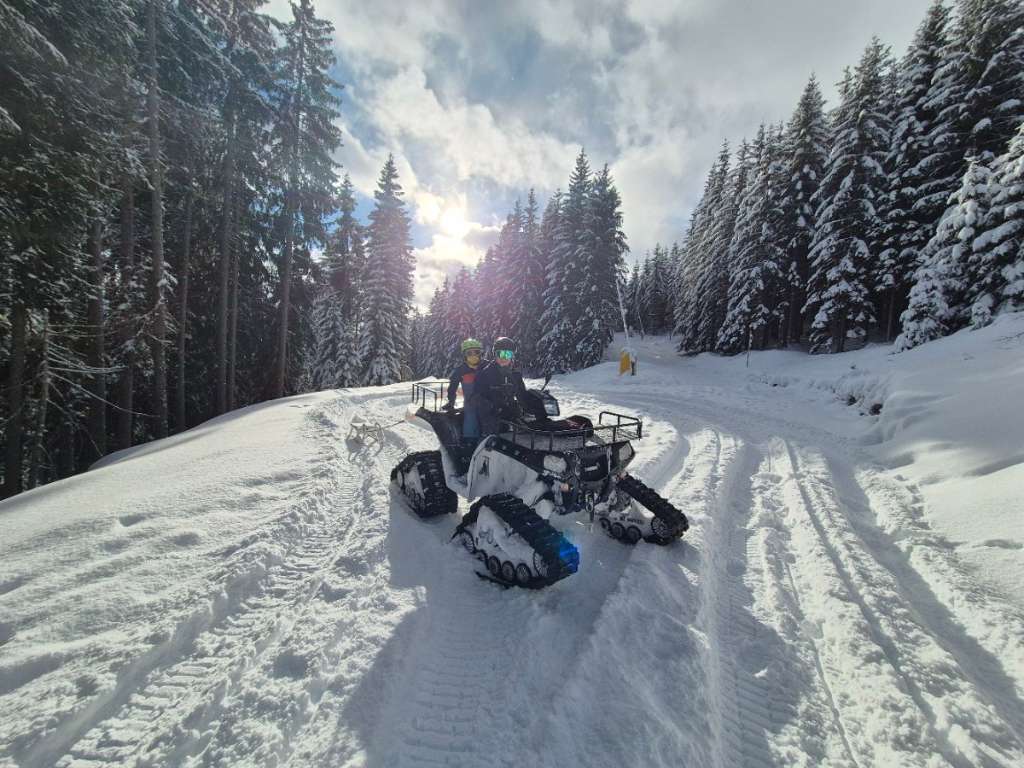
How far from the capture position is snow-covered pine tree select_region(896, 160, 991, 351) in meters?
14.8

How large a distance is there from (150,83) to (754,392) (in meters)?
21.6

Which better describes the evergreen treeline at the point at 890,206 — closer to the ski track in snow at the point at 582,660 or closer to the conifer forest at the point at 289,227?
the conifer forest at the point at 289,227

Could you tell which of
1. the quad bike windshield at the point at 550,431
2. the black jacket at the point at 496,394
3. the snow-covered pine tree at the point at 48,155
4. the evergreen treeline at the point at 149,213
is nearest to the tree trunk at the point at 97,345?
the evergreen treeline at the point at 149,213

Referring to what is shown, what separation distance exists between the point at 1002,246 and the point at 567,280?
20575 millimetres

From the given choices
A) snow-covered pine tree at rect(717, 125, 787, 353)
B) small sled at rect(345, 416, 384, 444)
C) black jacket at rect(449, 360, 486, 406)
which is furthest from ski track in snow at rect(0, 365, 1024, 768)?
snow-covered pine tree at rect(717, 125, 787, 353)

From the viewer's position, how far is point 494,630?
3568 millimetres

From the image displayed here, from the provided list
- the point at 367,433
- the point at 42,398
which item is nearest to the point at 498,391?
the point at 367,433

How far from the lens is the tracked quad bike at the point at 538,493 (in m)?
4.07

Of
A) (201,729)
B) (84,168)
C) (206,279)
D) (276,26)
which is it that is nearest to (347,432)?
(84,168)

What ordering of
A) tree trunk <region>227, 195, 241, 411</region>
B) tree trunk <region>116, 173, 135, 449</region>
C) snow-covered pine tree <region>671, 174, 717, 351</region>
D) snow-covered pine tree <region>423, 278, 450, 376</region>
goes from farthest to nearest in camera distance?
snow-covered pine tree <region>423, 278, 450, 376</region>
snow-covered pine tree <region>671, 174, 717, 351</region>
tree trunk <region>227, 195, 241, 411</region>
tree trunk <region>116, 173, 135, 449</region>

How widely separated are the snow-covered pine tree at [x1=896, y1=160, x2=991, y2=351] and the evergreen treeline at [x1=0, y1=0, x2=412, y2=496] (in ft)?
80.2

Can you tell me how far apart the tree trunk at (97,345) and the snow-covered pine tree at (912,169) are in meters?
29.4

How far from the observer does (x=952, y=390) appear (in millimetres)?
9758

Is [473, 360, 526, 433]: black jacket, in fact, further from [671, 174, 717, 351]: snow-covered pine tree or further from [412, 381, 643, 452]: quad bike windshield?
[671, 174, 717, 351]: snow-covered pine tree
